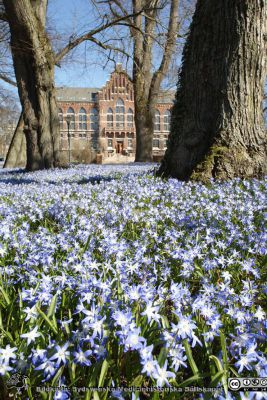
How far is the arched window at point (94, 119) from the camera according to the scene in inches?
3216

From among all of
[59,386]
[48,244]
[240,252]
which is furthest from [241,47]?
[59,386]

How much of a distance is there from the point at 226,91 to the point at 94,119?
8027 cm

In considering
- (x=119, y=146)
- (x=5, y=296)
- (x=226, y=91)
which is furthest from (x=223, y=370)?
(x=119, y=146)

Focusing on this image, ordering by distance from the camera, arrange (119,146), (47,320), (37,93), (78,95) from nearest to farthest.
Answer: (47,320)
(37,93)
(119,146)
(78,95)

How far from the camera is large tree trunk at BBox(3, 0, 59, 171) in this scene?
36.3 ft

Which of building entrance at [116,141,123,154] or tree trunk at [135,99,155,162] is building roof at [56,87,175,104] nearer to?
building entrance at [116,141,123,154]

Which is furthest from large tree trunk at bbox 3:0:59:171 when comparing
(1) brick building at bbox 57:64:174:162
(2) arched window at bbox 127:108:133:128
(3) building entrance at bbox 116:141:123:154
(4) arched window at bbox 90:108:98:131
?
(4) arched window at bbox 90:108:98:131

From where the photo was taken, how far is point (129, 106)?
80812 mm

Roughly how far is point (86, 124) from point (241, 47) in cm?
→ 8012

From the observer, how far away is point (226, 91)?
5.03 m

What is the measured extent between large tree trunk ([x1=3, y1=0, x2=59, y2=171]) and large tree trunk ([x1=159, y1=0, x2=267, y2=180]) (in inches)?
283

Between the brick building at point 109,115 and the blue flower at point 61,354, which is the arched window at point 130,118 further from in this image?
the blue flower at point 61,354

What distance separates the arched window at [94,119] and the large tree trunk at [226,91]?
78825mm

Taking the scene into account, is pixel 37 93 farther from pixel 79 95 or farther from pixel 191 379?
A: pixel 79 95
